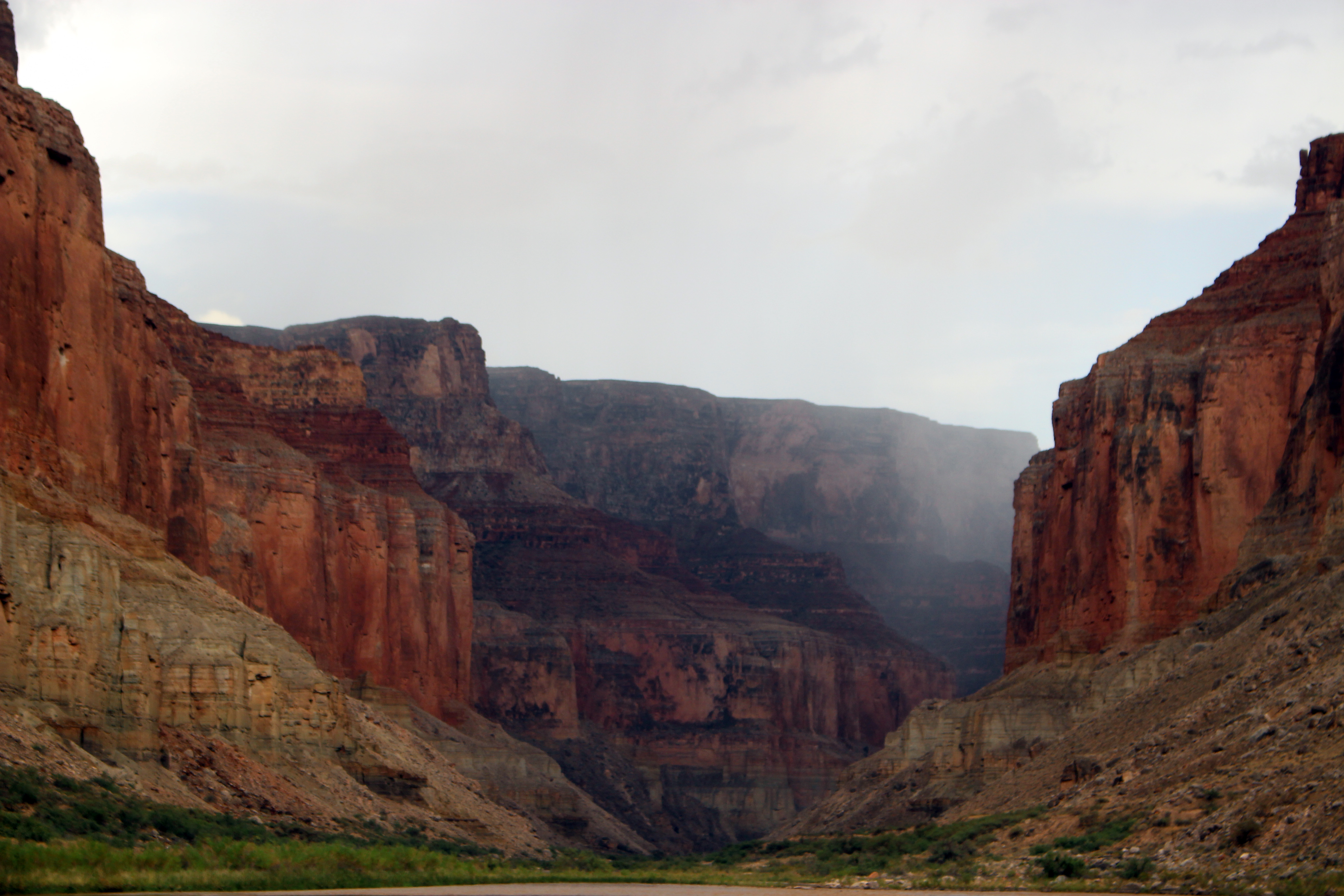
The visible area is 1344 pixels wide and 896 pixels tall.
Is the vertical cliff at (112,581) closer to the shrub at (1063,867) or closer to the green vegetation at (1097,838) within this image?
the green vegetation at (1097,838)

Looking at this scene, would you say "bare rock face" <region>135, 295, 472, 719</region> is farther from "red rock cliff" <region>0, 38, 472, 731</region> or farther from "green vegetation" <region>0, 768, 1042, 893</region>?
"green vegetation" <region>0, 768, 1042, 893</region>

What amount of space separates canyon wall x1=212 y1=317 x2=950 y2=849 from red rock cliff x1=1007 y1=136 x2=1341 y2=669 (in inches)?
2062

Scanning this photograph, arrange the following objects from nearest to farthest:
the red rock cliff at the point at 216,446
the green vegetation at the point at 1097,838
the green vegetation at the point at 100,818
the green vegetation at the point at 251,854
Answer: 1. the green vegetation at the point at 251,854
2. the green vegetation at the point at 100,818
3. the green vegetation at the point at 1097,838
4. the red rock cliff at the point at 216,446

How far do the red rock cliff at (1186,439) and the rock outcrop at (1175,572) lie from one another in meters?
0.09

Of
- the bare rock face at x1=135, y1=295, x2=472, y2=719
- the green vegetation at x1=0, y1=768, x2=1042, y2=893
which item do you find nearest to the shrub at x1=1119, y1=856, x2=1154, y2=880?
the green vegetation at x1=0, y1=768, x2=1042, y2=893

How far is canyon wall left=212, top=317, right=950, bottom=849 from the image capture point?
490 ft

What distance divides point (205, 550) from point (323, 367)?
42810 mm

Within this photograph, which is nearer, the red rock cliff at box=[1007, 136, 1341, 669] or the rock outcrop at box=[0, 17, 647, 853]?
the rock outcrop at box=[0, 17, 647, 853]

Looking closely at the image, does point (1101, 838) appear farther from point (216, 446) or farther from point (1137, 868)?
point (216, 446)

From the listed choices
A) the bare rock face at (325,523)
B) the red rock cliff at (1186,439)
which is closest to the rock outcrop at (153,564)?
the bare rock face at (325,523)

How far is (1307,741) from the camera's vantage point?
155 ft

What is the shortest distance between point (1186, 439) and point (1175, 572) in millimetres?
5008

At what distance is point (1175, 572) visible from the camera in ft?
280

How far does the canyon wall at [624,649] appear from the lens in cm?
14938
